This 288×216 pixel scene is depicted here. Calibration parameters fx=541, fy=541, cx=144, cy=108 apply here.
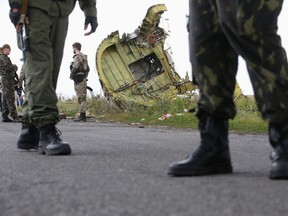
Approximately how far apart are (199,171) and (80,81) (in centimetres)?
1109

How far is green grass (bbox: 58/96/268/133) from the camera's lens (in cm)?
862

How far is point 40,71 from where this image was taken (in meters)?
4.21

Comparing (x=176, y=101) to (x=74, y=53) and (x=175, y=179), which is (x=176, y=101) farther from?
(x=175, y=179)

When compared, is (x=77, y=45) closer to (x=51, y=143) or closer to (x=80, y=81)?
(x=80, y=81)

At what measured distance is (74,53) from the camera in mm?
13547

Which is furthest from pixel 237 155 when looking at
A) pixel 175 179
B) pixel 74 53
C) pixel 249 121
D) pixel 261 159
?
pixel 74 53

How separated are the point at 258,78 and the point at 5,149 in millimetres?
2898

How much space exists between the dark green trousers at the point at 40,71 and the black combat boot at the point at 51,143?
0.22 ft

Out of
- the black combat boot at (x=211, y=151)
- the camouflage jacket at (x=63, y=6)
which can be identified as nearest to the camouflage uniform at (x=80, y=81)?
the camouflage jacket at (x=63, y=6)

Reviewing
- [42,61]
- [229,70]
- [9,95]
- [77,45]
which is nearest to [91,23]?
[42,61]

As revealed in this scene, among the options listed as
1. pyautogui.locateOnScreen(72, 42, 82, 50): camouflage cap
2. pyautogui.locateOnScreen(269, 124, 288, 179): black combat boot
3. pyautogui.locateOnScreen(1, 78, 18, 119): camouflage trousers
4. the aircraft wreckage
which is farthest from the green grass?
pyautogui.locateOnScreen(269, 124, 288, 179): black combat boot

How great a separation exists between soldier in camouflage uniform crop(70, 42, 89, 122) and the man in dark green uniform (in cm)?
896

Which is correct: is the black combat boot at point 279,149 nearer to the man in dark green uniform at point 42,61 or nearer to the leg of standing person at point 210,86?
the leg of standing person at point 210,86

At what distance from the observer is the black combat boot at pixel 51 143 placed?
4105 millimetres
